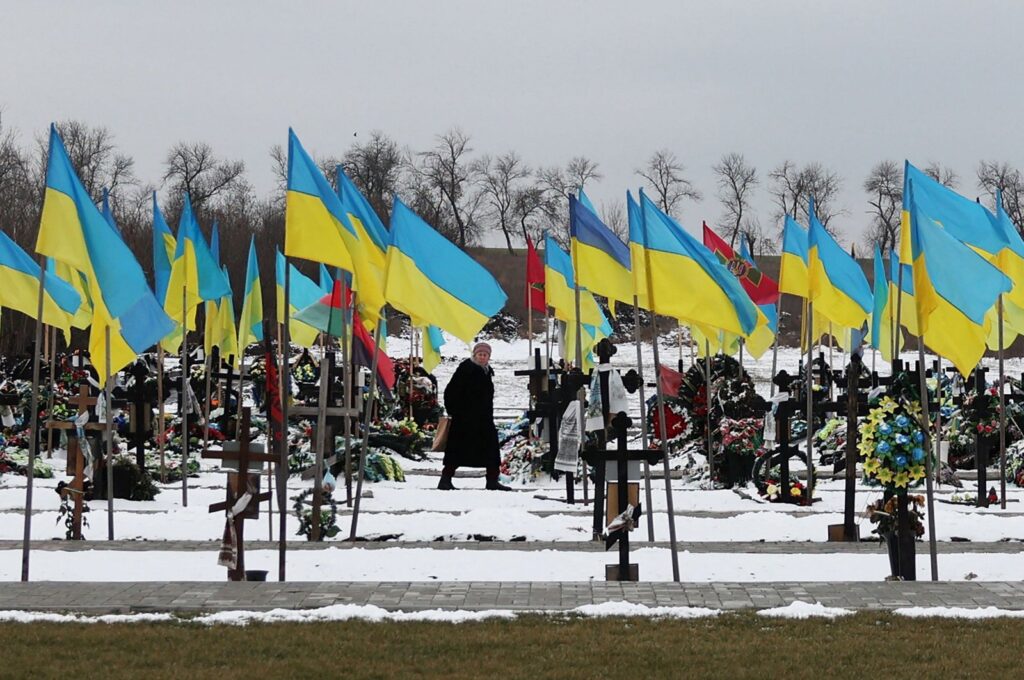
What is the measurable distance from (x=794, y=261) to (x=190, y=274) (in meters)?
7.22

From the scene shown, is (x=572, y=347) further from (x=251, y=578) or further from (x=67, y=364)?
(x=251, y=578)

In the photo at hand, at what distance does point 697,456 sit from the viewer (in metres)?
22.5

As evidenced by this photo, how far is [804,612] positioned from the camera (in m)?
8.82

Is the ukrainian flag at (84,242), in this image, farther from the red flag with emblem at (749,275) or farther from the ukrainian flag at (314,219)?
the red flag with emblem at (749,275)

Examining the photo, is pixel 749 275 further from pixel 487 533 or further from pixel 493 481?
pixel 487 533

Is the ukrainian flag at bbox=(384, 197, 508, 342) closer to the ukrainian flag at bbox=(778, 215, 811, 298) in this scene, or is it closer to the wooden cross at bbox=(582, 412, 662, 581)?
the wooden cross at bbox=(582, 412, 662, 581)

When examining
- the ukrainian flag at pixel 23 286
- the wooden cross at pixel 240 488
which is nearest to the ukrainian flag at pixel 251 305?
the ukrainian flag at pixel 23 286

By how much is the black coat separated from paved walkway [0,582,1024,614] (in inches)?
344

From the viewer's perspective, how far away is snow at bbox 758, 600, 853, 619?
8.72 m

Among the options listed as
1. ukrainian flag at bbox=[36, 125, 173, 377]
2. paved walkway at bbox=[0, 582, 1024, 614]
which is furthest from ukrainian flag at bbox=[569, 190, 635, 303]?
paved walkway at bbox=[0, 582, 1024, 614]

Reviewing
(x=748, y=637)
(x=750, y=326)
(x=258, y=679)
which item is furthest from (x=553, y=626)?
(x=750, y=326)

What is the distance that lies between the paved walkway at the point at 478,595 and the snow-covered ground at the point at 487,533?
75cm

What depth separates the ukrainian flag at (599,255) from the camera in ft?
47.4

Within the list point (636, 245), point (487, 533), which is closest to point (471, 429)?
point (487, 533)
